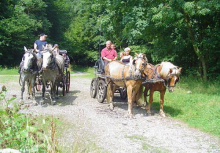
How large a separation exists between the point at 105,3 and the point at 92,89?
19.8 ft

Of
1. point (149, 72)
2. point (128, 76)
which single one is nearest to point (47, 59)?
point (128, 76)

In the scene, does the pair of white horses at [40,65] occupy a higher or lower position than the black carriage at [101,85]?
higher

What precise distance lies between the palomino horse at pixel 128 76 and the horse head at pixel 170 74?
0.66 metres

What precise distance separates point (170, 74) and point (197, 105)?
91.7 inches

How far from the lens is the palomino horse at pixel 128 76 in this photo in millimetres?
6975

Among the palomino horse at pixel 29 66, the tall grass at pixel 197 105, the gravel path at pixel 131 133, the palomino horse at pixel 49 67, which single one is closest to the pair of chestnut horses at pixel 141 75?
the gravel path at pixel 131 133

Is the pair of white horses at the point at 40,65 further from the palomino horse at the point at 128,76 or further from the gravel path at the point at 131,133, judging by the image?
the palomino horse at the point at 128,76

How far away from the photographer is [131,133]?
5840 millimetres

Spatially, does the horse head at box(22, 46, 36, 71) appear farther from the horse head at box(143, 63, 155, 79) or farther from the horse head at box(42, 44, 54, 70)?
the horse head at box(143, 63, 155, 79)

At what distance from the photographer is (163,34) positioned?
13.9 meters

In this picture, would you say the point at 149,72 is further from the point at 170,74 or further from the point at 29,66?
the point at 29,66

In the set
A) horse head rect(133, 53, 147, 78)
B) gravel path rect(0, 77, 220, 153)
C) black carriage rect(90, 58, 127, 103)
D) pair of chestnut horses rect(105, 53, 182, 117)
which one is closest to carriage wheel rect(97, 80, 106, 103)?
black carriage rect(90, 58, 127, 103)

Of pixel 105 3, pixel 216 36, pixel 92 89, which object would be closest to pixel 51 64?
pixel 92 89

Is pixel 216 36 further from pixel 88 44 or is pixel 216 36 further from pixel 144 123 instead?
pixel 88 44
